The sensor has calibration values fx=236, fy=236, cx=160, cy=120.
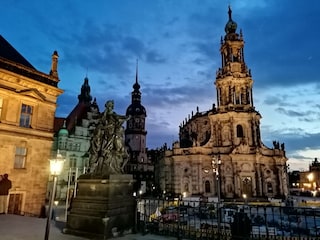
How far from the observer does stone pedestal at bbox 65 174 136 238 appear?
8305mm

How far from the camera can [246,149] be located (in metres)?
44.2

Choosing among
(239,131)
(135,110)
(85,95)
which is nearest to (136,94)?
(135,110)

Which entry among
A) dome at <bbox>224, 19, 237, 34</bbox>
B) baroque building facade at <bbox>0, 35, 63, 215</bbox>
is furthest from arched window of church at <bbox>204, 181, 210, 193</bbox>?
dome at <bbox>224, 19, 237, 34</bbox>

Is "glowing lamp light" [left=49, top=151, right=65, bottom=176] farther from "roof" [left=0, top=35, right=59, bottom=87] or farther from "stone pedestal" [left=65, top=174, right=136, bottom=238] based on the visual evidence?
"roof" [left=0, top=35, right=59, bottom=87]

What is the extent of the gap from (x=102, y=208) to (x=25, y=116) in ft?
45.7

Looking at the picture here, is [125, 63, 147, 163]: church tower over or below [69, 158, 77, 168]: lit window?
over

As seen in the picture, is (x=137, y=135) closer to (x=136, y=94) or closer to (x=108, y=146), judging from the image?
(x=136, y=94)

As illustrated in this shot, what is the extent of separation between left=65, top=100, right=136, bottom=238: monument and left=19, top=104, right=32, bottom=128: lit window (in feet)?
38.5

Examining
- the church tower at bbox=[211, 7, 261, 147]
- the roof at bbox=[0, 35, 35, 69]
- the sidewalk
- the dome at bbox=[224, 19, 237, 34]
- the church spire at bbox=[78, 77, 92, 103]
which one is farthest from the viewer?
the church spire at bbox=[78, 77, 92, 103]

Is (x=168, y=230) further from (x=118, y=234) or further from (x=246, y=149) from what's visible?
(x=246, y=149)

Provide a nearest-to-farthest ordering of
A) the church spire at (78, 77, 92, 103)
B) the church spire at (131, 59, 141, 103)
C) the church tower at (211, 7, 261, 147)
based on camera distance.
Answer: the church tower at (211, 7, 261, 147) → the church spire at (78, 77, 92, 103) → the church spire at (131, 59, 141, 103)

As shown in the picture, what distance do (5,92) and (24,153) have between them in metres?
4.82

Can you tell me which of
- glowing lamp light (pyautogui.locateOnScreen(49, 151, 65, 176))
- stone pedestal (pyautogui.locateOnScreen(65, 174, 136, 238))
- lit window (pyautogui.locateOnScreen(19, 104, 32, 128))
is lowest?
stone pedestal (pyautogui.locateOnScreen(65, 174, 136, 238))

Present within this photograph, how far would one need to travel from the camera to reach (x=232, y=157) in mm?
44125
